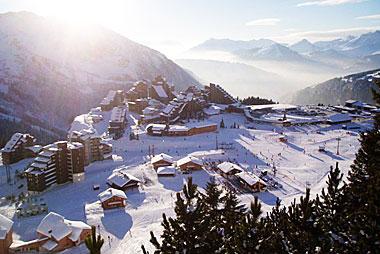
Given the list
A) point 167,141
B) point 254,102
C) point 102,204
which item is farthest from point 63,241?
point 254,102

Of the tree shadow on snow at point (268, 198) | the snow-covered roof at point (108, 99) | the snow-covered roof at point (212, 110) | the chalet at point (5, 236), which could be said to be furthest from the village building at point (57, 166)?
the snow-covered roof at point (108, 99)

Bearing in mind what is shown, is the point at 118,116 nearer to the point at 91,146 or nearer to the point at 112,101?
the point at 91,146

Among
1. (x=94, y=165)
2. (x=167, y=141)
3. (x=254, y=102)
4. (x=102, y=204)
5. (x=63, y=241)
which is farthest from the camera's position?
(x=254, y=102)

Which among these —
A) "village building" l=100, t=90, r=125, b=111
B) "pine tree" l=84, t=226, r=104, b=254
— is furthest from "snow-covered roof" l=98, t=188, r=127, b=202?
"village building" l=100, t=90, r=125, b=111

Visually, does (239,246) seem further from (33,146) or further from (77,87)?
(77,87)

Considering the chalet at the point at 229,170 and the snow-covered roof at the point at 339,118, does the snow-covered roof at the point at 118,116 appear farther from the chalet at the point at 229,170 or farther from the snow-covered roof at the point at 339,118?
the snow-covered roof at the point at 339,118

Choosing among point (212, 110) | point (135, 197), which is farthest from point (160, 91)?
point (135, 197)
